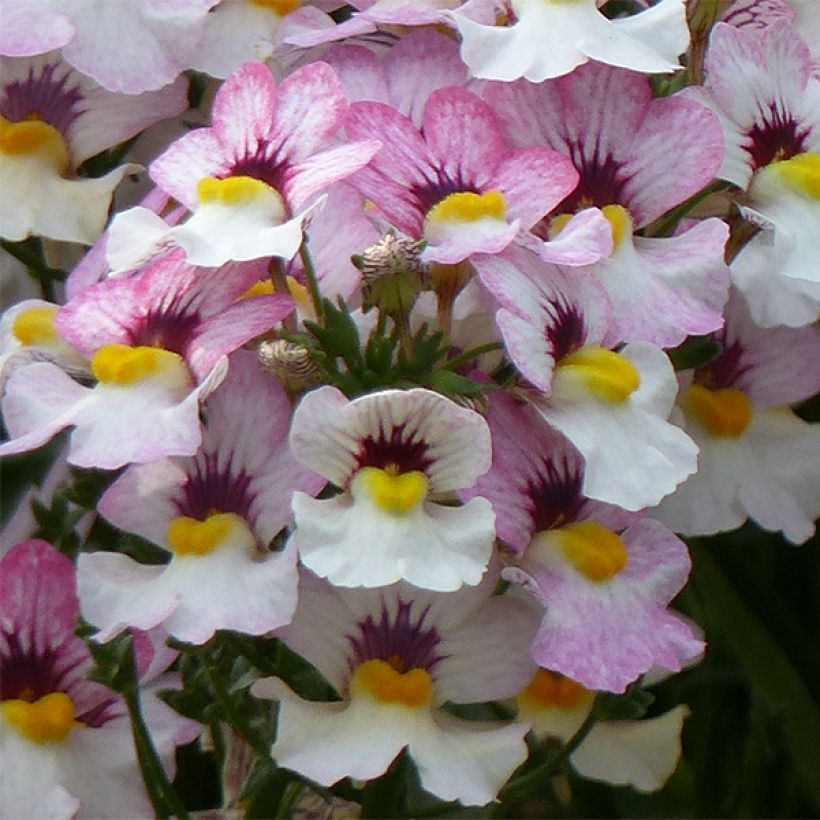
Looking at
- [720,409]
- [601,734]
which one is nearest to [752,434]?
[720,409]

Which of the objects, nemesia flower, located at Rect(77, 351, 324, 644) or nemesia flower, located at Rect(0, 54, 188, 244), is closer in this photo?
nemesia flower, located at Rect(77, 351, 324, 644)

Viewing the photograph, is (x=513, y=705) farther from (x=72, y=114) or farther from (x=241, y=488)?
(x=72, y=114)

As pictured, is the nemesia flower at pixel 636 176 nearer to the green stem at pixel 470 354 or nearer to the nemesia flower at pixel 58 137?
the green stem at pixel 470 354

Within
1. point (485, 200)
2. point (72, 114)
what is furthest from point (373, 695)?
point (72, 114)

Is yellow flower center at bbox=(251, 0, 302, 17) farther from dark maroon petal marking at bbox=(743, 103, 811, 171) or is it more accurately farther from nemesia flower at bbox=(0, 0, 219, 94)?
dark maroon petal marking at bbox=(743, 103, 811, 171)

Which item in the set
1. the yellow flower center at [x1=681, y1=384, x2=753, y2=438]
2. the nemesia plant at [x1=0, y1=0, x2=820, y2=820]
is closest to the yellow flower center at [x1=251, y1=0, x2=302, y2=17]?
the nemesia plant at [x1=0, y1=0, x2=820, y2=820]

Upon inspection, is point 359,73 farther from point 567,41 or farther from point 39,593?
point 39,593

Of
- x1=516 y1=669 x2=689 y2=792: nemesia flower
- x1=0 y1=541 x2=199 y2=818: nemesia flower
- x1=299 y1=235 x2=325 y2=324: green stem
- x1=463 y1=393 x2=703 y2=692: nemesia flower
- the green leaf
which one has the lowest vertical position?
the green leaf

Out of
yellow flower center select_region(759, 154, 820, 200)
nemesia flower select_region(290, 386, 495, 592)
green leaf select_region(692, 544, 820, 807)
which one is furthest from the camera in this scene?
green leaf select_region(692, 544, 820, 807)
